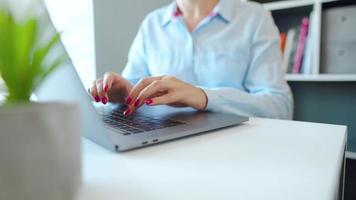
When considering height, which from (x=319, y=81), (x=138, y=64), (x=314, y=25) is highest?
(x=314, y=25)

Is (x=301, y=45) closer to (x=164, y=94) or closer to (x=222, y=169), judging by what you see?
(x=164, y=94)

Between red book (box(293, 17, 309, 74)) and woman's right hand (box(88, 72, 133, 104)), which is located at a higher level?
red book (box(293, 17, 309, 74))

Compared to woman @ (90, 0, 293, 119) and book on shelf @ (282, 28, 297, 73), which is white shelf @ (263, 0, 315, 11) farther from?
woman @ (90, 0, 293, 119)

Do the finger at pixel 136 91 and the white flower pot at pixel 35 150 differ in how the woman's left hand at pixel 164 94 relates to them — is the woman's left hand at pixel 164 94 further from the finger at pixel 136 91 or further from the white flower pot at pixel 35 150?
the white flower pot at pixel 35 150

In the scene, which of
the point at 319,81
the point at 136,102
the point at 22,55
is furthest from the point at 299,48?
the point at 22,55

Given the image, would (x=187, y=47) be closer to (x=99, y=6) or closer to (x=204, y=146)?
(x=99, y=6)

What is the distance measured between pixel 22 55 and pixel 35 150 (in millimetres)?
62

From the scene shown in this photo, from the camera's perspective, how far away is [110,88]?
29.1 inches

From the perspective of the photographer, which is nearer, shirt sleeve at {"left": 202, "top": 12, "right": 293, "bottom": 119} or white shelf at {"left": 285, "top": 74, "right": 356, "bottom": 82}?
shirt sleeve at {"left": 202, "top": 12, "right": 293, "bottom": 119}

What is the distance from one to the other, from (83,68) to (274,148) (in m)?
1.14

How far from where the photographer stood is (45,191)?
7.9 inches

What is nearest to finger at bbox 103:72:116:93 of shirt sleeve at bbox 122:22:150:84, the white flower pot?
shirt sleeve at bbox 122:22:150:84

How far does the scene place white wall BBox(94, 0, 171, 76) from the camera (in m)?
1.34

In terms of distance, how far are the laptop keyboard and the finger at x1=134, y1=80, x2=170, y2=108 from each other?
4 cm
